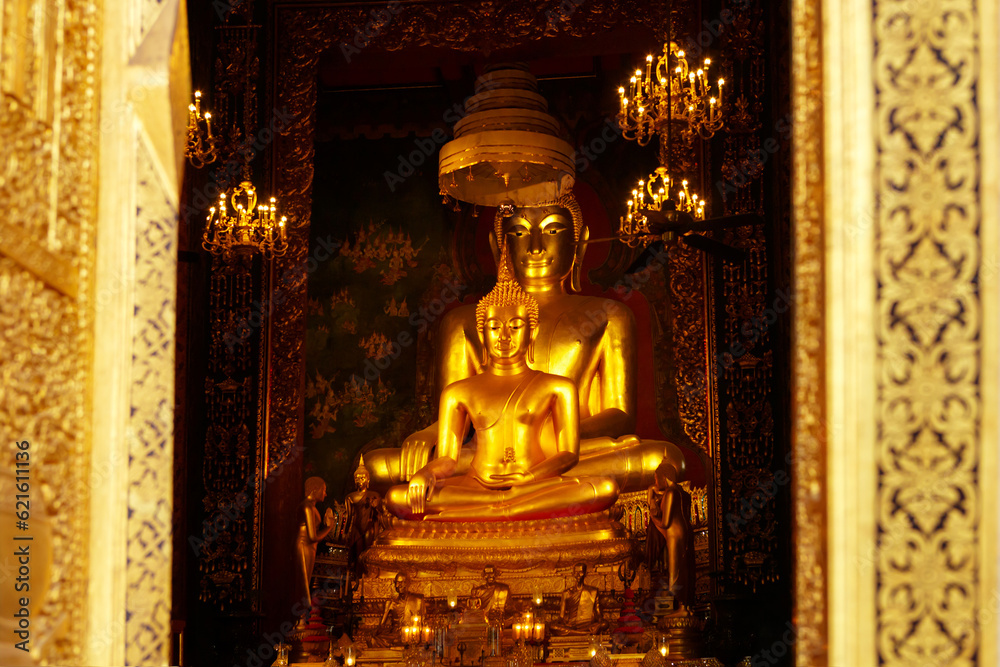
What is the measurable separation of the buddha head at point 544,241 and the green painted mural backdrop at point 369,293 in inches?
19.8

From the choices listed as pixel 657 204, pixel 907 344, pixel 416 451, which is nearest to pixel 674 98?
pixel 657 204

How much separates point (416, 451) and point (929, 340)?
5.71 m

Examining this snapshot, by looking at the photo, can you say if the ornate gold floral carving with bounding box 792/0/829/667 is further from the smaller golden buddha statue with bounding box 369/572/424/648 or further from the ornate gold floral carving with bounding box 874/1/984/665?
the smaller golden buddha statue with bounding box 369/572/424/648

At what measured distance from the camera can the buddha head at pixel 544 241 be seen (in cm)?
857

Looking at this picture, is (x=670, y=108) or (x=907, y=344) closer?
(x=907, y=344)

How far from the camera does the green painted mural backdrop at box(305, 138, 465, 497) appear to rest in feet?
27.4

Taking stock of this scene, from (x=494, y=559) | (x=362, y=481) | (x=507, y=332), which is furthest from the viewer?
(x=507, y=332)

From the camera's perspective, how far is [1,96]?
2.56 meters

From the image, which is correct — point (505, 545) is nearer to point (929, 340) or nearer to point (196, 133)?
point (196, 133)

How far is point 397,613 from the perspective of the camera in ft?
23.1

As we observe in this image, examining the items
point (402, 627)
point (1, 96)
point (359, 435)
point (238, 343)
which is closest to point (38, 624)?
point (1, 96)

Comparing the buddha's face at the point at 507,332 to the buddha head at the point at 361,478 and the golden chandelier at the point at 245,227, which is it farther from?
the golden chandelier at the point at 245,227

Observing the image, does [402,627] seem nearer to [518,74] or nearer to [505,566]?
[505,566]

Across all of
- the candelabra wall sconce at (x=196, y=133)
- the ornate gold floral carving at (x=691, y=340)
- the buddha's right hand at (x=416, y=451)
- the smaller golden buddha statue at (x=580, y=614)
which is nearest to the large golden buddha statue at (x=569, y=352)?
the buddha's right hand at (x=416, y=451)
